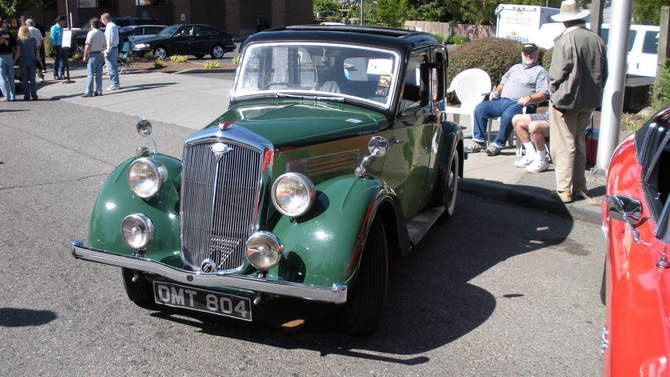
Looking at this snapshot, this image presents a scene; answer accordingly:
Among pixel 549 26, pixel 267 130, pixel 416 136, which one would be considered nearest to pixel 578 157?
pixel 416 136

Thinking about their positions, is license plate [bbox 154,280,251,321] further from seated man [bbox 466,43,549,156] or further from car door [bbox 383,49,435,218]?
seated man [bbox 466,43,549,156]

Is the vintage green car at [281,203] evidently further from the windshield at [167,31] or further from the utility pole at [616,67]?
the windshield at [167,31]

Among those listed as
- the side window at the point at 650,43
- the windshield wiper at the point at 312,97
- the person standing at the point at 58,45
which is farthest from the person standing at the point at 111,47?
the side window at the point at 650,43

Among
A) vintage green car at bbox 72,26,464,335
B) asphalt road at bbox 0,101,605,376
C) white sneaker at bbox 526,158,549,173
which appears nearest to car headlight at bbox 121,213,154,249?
vintage green car at bbox 72,26,464,335

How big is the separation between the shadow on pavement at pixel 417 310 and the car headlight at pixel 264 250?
442 mm

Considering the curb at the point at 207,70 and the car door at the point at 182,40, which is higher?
the car door at the point at 182,40

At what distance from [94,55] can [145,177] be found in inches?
519

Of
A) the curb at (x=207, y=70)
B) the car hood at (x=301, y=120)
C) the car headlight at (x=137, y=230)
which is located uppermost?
Result: the car hood at (x=301, y=120)

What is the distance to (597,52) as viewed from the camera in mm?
7066

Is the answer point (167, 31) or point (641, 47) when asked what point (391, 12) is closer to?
point (167, 31)

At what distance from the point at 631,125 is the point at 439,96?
6431 mm

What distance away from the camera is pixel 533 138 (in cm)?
875

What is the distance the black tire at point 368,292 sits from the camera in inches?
169

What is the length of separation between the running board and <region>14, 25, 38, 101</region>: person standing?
43.0 feet
